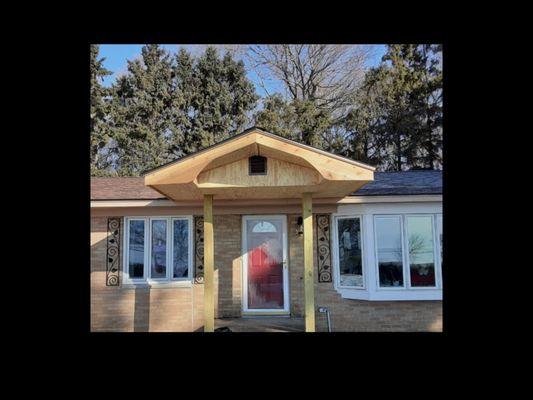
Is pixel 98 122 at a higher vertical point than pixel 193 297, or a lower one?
higher

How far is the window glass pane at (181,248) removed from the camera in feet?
31.8

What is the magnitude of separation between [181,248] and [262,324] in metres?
2.39

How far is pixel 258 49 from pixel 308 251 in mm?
20471

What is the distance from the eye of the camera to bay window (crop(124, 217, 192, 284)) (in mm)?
9664

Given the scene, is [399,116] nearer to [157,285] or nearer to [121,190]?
[121,190]

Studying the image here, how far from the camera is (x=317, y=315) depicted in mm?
9469

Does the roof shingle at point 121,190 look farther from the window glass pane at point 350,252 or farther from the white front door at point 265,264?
the window glass pane at point 350,252

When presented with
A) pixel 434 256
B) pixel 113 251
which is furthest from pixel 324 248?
pixel 113 251

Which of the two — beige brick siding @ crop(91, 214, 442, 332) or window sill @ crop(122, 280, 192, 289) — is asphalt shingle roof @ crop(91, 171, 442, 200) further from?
window sill @ crop(122, 280, 192, 289)

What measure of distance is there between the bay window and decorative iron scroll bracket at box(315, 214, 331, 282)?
8.91ft

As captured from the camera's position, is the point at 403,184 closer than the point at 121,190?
Yes

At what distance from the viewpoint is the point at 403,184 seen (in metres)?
9.90

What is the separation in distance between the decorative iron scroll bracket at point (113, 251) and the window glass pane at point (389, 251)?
5.41 m
